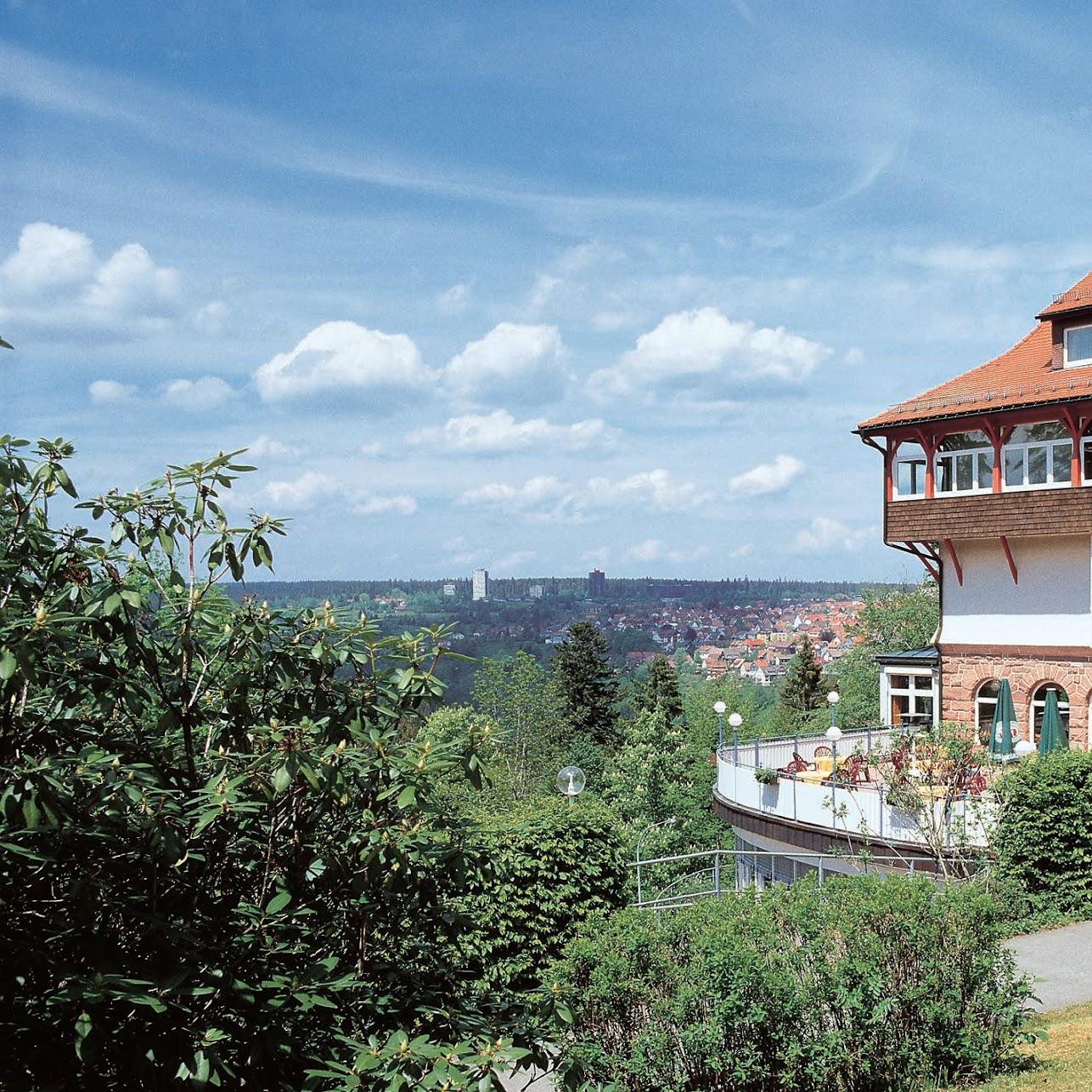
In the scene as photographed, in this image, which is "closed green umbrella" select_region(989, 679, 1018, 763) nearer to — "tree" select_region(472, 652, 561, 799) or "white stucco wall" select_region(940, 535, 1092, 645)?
"white stucco wall" select_region(940, 535, 1092, 645)

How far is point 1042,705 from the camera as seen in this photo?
24.9 metres

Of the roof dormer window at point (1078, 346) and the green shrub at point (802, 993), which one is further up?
the roof dormer window at point (1078, 346)

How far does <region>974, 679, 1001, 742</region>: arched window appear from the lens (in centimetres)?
2605

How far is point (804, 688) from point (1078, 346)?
119 ft

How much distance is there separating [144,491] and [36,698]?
2.87ft

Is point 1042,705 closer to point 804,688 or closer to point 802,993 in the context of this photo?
point 802,993

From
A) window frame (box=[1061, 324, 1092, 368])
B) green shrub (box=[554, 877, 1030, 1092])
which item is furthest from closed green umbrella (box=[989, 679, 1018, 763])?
green shrub (box=[554, 877, 1030, 1092])

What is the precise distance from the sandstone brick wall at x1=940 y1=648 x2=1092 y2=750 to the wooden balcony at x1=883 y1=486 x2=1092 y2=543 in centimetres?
267

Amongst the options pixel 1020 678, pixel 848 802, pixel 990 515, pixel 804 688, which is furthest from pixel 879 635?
pixel 848 802

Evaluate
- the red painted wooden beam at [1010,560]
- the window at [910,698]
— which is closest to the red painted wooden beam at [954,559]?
the red painted wooden beam at [1010,560]

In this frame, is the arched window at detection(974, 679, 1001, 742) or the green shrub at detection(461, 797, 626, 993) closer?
the green shrub at detection(461, 797, 626, 993)

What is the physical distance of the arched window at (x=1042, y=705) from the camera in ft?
80.3

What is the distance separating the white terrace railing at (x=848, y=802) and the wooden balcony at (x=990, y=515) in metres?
4.63

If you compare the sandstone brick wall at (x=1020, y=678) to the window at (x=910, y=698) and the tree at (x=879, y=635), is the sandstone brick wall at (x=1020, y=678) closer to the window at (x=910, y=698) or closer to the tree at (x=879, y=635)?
the window at (x=910, y=698)
